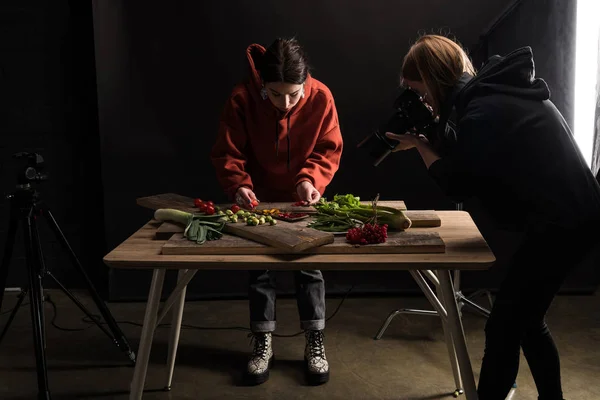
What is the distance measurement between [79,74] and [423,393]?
2.49 m

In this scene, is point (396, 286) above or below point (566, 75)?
below

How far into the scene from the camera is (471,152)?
1.95 metres

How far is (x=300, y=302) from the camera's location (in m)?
2.91

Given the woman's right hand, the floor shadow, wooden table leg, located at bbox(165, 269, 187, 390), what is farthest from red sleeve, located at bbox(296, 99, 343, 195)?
the floor shadow

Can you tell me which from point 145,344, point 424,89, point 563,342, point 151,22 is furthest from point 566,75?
point 145,344

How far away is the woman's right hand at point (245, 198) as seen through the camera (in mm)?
2574

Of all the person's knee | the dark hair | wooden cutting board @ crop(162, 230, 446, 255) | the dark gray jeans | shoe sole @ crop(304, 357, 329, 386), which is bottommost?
shoe sole @ crop(304, 357, 329, 386)

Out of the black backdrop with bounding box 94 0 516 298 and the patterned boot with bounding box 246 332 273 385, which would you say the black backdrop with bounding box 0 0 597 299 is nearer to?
the black backdrop with bounding box 94 0 516 298

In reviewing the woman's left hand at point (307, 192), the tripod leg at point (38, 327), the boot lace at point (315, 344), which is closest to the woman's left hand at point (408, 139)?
the woman's left hand at point (307, 192)

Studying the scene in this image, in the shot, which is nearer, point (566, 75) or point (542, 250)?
point (542, 250)

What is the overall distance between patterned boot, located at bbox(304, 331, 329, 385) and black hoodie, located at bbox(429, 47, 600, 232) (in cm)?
113

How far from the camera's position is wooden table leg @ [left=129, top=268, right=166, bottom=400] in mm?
2236

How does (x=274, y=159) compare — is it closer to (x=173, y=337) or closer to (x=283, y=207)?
(x=283, y=207)

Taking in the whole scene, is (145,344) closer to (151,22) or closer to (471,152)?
(471,152)
